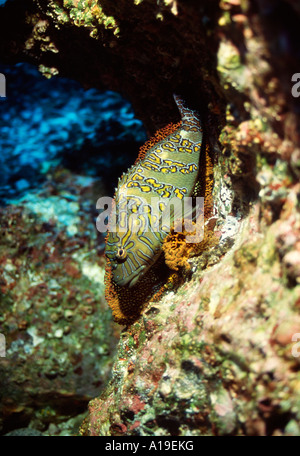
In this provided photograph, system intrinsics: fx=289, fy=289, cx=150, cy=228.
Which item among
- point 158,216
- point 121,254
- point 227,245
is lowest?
point 227,245

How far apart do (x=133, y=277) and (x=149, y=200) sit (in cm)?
98

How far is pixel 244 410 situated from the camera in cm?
189

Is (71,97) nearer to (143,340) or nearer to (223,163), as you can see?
(223,163)

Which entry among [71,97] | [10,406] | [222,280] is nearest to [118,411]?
[222,280]

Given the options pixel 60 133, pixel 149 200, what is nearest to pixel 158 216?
pixel 149 200

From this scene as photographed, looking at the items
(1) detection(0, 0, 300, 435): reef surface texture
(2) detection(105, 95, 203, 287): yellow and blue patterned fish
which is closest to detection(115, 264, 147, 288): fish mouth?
(2) detection(105, 95, 203, 287): yellow and blue patterned fish

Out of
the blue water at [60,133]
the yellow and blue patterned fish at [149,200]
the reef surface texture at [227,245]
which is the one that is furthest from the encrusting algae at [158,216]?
the blue water at [60,133]

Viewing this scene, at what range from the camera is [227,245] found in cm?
293

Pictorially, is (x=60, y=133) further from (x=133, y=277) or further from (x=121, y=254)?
(x=133, y=277)

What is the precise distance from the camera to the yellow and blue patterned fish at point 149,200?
3.51 metres

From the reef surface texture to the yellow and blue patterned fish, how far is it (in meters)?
0.37

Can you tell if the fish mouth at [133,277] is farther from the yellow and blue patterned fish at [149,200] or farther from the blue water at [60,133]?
the blue water at [60,133]
